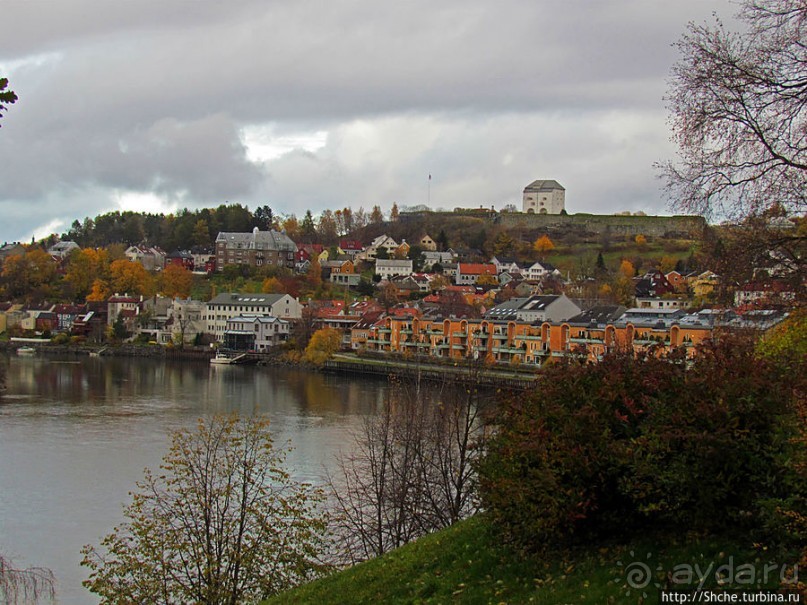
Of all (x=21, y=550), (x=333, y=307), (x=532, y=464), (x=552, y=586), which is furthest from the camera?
(x=333, y=307)

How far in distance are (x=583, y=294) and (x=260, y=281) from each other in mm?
25363

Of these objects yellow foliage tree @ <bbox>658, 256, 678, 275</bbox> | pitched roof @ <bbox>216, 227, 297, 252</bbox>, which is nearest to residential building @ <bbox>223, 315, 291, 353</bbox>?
pitched roof @ <bbox>216, 227, 297, 252</bbox>

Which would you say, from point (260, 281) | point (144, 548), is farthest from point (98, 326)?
point (144, 548)

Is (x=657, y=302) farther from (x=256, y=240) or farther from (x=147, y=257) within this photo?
(x=147, y=257)

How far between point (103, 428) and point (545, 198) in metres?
74.5

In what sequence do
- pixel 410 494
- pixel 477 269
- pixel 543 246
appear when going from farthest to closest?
pixel 543 246 → pixel 477 269 → pixel 410 494

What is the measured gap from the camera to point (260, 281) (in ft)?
227

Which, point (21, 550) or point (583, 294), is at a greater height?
Answer: point (583, 294)

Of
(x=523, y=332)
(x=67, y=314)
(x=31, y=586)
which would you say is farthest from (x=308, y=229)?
(x=31, y=586)

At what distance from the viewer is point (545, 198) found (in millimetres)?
93438

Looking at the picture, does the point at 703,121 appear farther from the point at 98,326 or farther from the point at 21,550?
the point at 98,326

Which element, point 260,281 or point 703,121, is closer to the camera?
point 703,121

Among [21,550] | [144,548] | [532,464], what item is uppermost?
[532,464]

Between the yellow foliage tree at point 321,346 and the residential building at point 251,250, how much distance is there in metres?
26.5
